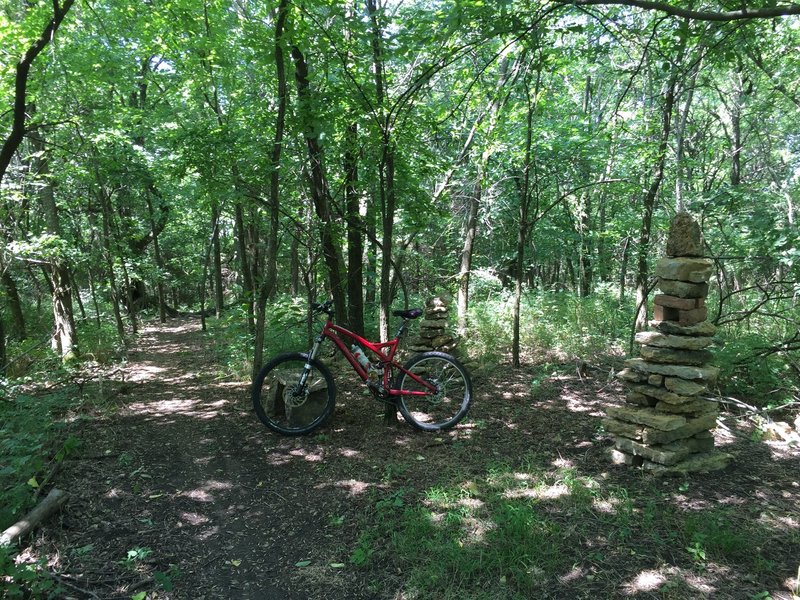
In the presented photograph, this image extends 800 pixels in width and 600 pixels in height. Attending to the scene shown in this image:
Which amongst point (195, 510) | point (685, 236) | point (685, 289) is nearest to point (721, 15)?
point (685, 236)

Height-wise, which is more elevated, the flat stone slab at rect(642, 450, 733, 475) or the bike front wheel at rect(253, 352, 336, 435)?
the bike front wheel at rect(253, 352, 336, 435)

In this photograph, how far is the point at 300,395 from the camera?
4699 mm

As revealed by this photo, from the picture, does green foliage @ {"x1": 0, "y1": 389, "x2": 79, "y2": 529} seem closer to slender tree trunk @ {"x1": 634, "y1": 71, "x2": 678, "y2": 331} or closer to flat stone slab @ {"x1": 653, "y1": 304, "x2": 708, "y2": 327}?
flat stone slab @ {"x1": 653, "y1": 304, "x2": 708, "y2": 327}

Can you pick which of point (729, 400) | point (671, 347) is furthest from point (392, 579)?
point (729, 400)

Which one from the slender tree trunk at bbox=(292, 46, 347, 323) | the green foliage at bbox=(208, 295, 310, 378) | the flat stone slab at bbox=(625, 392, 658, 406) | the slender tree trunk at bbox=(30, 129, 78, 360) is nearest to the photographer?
the flat stone slab at bbox=(625, 392, 658, 406)

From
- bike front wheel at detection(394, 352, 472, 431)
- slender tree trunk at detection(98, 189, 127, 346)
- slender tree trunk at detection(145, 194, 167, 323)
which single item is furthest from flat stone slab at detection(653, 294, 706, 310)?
slender tree trunk at detection(145, 194, 167, 323)

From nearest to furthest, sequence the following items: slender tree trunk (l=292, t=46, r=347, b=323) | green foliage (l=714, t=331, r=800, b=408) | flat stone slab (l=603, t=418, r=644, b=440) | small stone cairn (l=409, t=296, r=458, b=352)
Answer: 1. flat stone slab (l=603, t=418, r=644, b=440)
2. green foliage (l=714, t=331, r=800, b=408)
3. slender tree trunk (l=292, t=46, r=347, b=323)
4. small stone cairn (l=409, t=296, r=458, b=352)

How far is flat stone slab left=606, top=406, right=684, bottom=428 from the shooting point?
12.1 feet

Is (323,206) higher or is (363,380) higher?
(323,206)

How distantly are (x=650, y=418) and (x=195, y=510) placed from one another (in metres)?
3.59

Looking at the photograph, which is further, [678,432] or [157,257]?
[157,257]

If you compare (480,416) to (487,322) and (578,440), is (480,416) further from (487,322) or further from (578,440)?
(487,322)

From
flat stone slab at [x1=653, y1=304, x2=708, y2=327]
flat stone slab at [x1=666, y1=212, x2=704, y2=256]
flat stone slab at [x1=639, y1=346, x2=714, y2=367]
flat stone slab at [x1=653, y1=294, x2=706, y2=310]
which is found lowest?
flat stone slab at [x1=639, y1=346, x2=714, y2=367]

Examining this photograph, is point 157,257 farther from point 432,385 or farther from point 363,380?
point 432,385
